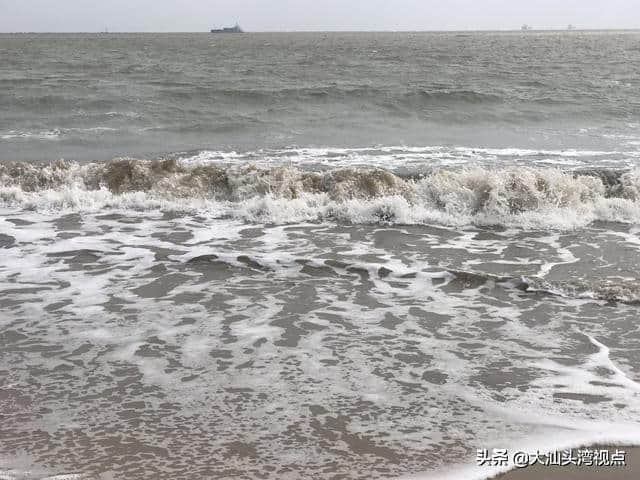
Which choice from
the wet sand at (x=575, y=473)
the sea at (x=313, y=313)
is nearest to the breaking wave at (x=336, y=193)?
the sea at (x=313, y=313)

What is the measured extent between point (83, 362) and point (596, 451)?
3.07 m

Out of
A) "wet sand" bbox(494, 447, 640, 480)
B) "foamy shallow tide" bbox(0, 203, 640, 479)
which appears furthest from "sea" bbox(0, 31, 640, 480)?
"wet sand" bbox(494, 447, 640, 480)

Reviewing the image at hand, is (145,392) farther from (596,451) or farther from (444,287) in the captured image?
(444,287)

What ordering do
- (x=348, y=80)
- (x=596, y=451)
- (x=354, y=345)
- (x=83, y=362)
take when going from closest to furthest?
(x=596, y=451)
(x=83, y=362)
(x=354, y=345)
(x=348, y=80)

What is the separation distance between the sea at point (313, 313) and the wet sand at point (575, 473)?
131 mm

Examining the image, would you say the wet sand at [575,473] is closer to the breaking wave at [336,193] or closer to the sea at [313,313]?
the sea at [313,313]

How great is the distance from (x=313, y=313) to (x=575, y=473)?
2.50m

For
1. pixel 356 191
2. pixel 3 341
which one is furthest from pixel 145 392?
pixel 356 191

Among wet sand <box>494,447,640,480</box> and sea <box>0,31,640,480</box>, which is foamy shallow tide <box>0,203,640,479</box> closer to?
sea <box>0,31,640,480</box>

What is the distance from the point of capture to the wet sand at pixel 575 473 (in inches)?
121

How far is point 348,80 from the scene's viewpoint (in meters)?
27.8

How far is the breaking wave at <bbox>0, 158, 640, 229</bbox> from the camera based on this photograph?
852cm

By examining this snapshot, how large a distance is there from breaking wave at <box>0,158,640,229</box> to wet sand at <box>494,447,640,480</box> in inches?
207

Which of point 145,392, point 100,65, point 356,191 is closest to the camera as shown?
point 145,392
